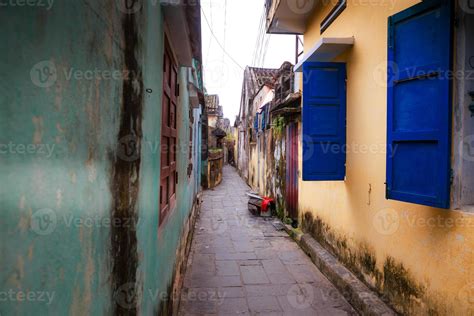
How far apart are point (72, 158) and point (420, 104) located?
289cm

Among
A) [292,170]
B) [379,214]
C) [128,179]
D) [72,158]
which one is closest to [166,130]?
[128,179]

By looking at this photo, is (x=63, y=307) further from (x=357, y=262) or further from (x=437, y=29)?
(x=357, y=262)

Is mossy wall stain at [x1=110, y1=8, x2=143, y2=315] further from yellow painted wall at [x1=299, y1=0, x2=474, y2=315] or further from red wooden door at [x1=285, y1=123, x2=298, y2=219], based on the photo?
red wooden door at [x1=285, y1=123, x2=298, y2=219]

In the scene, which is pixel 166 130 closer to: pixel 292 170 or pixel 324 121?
pixel 324 121

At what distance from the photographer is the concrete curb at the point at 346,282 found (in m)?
3.53

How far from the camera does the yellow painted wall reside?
8.43 feet

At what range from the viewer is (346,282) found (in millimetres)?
4227

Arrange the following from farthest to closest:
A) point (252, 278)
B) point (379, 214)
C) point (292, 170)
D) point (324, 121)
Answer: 1. point (292, 170)
2. point (252, 278)
3. point (324, 121)
4. point (379, 214)

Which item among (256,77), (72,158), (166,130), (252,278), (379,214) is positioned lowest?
(252,278)

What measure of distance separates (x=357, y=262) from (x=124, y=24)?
4203 millimetres

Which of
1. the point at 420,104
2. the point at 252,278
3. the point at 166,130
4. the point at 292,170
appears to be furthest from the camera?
the point at 292,170

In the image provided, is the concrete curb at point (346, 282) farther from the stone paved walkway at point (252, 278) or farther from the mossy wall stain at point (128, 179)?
the mossy wall stain at point (128, 179)

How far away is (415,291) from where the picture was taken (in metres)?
3.07

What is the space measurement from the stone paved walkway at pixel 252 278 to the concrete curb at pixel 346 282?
0.38ft
